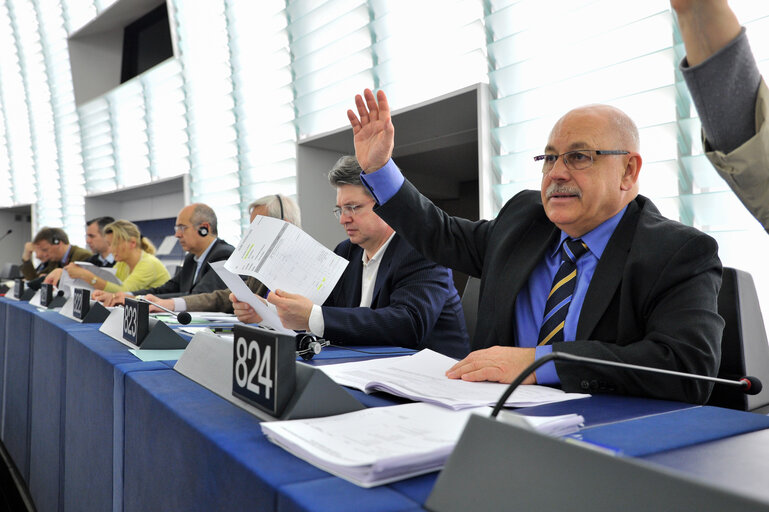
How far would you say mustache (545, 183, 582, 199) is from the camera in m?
1.40

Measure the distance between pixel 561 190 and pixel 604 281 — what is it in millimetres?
270

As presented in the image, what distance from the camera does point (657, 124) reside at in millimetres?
2324

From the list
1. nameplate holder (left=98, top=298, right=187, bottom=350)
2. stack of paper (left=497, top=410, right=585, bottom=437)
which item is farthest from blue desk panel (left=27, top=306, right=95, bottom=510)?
stack of paper (left=497, top=410, right=585, bottom=437)

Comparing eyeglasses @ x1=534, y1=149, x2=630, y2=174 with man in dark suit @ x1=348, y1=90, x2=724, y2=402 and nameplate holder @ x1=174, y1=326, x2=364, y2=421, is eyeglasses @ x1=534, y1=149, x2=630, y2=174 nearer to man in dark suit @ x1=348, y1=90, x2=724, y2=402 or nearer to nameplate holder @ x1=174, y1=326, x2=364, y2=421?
man in dark suit @ x1=348, y1=90, x2=724, y2=402

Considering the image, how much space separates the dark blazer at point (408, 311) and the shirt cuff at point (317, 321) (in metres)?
0.05

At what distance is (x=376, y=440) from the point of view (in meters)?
0.63

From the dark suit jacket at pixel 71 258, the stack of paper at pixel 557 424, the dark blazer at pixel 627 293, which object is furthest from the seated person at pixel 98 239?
the stack of paper at pixel 557 424

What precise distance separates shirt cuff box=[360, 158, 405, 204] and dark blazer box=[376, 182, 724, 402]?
0.02 meters

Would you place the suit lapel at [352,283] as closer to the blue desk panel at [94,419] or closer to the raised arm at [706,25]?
the blue desk panel at [94,419]

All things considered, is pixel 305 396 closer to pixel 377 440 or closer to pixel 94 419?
pixel 377 440

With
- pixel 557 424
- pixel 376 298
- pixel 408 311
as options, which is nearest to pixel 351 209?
pixel 376 298

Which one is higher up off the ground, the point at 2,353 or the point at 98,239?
the point at 98,239

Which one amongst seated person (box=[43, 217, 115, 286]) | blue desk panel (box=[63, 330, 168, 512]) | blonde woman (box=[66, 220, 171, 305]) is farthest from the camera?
seated person (box=[43, 217, 115, 286])

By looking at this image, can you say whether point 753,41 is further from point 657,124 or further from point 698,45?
point 698,45
